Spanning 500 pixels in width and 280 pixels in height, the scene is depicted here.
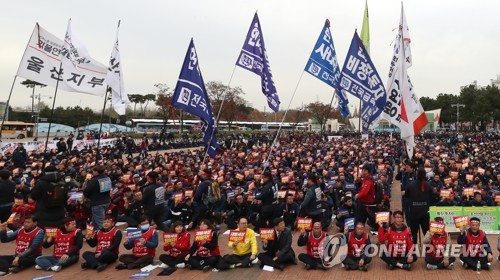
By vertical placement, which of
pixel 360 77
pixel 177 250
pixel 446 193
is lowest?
pixel 177 250

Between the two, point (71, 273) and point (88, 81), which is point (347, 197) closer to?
point (71, 273)

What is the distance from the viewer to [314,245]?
709 centimetres

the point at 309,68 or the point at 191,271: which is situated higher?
the point at 309,68

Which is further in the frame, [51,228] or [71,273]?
[51,228]

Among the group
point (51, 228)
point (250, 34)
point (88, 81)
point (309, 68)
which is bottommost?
point (51, 228)

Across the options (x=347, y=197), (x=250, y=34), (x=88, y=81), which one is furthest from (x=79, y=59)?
(x=347, y=197)

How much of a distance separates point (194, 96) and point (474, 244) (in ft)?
21.8

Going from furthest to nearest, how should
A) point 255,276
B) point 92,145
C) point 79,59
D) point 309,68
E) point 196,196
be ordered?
point 92,145, point 79,59, point 309,68, point 196,196, point 255,276

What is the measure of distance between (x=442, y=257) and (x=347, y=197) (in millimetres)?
3222

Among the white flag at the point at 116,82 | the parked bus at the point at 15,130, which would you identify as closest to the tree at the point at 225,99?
the parked bus at the point at 15,130

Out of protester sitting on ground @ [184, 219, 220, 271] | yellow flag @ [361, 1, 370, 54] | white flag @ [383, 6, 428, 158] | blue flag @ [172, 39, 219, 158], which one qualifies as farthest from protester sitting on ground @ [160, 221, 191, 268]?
yellow flag @ [361, 1, 370, 54]

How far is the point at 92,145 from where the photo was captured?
88.3 ft

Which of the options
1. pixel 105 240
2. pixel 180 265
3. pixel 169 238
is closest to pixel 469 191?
pixel 180 265

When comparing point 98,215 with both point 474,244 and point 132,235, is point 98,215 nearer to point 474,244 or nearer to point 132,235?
point 132,235
